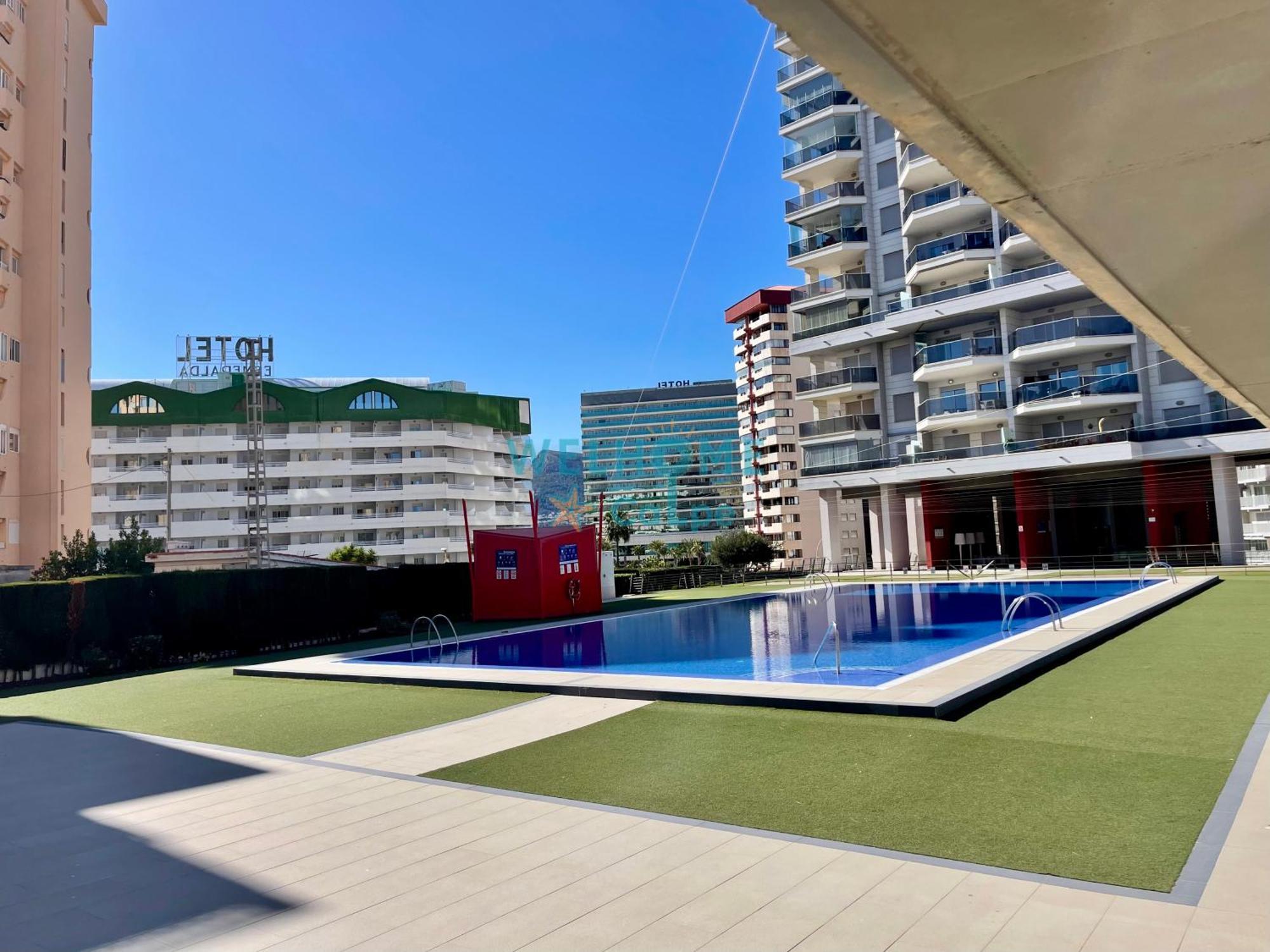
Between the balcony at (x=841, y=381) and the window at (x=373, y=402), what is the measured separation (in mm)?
46157

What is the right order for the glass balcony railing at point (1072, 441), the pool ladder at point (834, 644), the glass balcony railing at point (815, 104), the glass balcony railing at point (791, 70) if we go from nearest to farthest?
1. the pool ladder at point (834, 644)
2. the glass balcony railing at point (1072, 441)
3. the glass balcony railing at point (815, 104)
4. the glass balcony railing at point (791, 70)

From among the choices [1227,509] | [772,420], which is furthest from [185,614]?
[772,420]

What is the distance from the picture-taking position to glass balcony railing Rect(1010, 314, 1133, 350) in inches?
1444

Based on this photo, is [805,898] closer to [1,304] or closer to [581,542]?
[581,542]

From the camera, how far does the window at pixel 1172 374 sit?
35.8 metres

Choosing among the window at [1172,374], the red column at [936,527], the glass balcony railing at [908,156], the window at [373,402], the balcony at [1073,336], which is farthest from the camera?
the window at [373,402]

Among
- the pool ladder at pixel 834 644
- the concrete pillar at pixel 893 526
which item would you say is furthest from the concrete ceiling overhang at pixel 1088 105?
the concrete pillar at pixel 893 526

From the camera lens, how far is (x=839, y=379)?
46656 mm

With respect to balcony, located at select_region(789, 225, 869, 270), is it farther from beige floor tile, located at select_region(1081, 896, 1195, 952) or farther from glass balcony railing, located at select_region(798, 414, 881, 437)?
beige floor tile, located at select_region(1081, 896, 1195, 952)

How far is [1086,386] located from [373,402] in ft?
205

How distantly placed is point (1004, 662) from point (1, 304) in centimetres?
3638

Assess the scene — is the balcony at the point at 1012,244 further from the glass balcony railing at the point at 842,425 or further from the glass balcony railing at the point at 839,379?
the glass balcony railing at the point at 842,425

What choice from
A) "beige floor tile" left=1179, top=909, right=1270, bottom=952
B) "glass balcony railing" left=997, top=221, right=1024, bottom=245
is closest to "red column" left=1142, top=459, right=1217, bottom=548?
"glass balcony railing" left=997, top=221, right=1024, bottom=245

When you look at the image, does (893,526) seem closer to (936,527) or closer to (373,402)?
(936,527)
